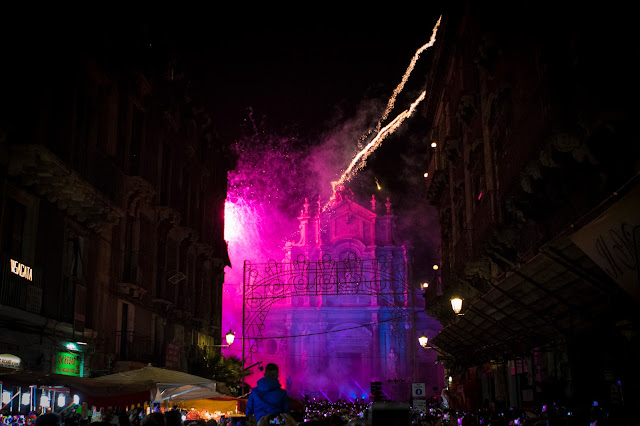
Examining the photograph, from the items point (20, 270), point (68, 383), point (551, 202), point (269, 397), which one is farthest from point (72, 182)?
point (551, 202)

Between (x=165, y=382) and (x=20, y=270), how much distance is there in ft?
15.0

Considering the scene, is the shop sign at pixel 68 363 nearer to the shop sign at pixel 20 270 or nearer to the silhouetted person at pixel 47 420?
the shop sign at pixel 20 270

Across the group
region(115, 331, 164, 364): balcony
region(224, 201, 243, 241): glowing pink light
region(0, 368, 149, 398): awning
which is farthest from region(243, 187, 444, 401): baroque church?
region(0, 368, 149, 398): awning

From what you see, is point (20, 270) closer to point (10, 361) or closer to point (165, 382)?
point (10, 361)

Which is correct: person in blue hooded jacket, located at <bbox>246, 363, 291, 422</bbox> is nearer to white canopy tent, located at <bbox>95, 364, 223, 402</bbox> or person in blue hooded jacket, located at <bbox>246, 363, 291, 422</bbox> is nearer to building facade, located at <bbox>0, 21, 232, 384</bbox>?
white canopy tent, located at <bbox>95, 364, 223, 402</bbox>

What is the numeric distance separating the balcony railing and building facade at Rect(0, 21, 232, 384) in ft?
0.15

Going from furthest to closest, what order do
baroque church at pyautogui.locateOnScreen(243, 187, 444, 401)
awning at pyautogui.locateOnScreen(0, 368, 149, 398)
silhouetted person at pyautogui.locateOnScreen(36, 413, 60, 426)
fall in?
baroque church at pyautogui.locateOnScreen(243, 187, 444, 401)
awning at pyautogui.locateOnScreen(0, 368, 149, 398)
silhouetted person at pyautogui.locateOnScreen(36, 413, 60, 426)

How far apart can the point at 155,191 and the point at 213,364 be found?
38.2ft

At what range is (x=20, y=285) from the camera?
1766 cm

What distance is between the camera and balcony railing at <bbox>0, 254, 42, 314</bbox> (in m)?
16.8

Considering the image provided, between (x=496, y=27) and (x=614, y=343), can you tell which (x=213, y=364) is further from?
(x=614, y=343)

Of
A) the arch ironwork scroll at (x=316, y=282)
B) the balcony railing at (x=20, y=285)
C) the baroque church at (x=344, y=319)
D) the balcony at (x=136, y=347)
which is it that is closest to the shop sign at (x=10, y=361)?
the balcony railing at (x=20, y=285)

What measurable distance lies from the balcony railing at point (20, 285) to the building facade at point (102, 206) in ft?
0.15

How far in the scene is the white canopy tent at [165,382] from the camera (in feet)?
52.0
